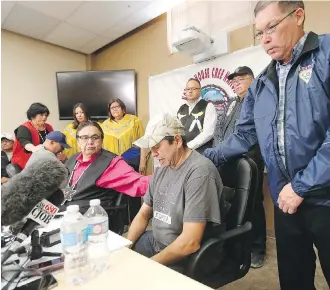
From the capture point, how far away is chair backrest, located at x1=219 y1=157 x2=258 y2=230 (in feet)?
3.89

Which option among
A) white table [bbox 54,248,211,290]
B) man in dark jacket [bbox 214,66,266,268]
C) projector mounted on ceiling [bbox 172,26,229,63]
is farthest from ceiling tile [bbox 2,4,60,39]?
white table [bbox 54,248,211,290]

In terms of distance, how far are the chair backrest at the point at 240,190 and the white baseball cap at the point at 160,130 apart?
0.32 meters

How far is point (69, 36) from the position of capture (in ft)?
13.0

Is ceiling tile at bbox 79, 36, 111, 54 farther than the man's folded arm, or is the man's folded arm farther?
ceiling tile at bbox 79, 36, 111, 54

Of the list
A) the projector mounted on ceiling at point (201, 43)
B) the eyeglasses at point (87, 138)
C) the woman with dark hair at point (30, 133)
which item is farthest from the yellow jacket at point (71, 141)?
the projector mounted on ceiling at point (201, 43)

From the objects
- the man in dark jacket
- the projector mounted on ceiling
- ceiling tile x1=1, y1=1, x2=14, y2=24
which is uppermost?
ceiling tile x1=1, y1=1, x2=14, y2=24

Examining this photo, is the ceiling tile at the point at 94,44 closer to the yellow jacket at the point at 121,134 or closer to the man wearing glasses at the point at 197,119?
the yellow jacket at the point at 121,134

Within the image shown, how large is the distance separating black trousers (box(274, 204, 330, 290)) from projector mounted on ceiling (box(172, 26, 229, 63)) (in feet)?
6.75

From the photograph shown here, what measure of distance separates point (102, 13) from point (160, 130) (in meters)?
2.66

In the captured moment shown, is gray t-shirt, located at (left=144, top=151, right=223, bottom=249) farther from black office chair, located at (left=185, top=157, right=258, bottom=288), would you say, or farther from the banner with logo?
the banner with logo

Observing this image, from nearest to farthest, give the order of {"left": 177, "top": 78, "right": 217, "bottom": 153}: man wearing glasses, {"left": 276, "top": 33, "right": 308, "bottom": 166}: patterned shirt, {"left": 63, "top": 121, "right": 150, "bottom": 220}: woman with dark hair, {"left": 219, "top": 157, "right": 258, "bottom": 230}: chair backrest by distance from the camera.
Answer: {"left": 276, "top": 33, "right": 308, "bottom": 166}: patterned shirt → {"left": 219, "top": 157, "right": 258, "bottom": 230}: chair backrest → {"left": 63, "top": 121, "right": 150, "bottom": 220}: woman with dark hair → {"left": 177, "top": 78, "right": 217, "bottom": 153}: man wearing glasses

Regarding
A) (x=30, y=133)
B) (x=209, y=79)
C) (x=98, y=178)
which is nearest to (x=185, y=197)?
(x=98, y=178)

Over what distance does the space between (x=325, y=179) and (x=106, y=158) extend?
1.33 m

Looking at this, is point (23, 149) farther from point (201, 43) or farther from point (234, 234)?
point (234, 234)
